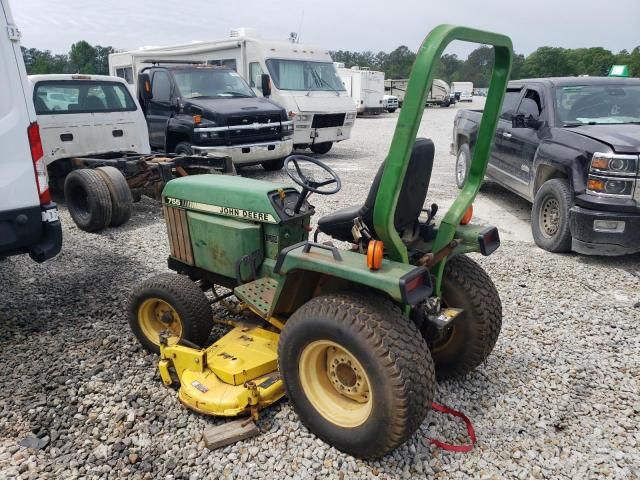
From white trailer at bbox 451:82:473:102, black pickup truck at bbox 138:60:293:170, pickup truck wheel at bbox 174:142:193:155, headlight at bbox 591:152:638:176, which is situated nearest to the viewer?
headlight at bbox 591:152:638:176

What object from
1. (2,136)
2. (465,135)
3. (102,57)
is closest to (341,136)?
(465,135)

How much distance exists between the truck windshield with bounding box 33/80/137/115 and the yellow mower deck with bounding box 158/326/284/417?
17.7 ft

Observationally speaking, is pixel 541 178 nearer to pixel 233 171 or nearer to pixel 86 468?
pixel 233 171

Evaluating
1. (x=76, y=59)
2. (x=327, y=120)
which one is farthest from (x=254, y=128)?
(x=76, y=59)

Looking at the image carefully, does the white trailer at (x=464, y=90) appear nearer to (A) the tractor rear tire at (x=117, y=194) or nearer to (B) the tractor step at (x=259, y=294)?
(A) the tractor rear tire at (x=117, y=194)

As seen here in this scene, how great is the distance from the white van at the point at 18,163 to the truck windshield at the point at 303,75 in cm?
837

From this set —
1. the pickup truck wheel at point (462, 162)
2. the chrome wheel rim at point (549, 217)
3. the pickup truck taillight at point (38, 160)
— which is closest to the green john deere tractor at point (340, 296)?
the pickup truck taillight at point (38, 160)

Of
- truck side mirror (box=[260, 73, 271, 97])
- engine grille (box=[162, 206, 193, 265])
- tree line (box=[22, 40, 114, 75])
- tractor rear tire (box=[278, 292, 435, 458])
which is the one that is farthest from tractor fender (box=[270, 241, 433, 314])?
tree line (box=[22, 40, 114, 75])

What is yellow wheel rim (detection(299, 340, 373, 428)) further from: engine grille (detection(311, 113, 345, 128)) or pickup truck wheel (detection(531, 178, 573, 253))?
engine grille (detection(311, 113, 345, 128))

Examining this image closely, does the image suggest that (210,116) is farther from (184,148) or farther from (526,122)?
(526,122)

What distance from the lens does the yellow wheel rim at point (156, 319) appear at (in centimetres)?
349

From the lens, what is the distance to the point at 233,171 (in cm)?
778

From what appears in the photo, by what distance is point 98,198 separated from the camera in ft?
21.1

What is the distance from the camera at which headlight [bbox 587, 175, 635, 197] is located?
5078 mm
